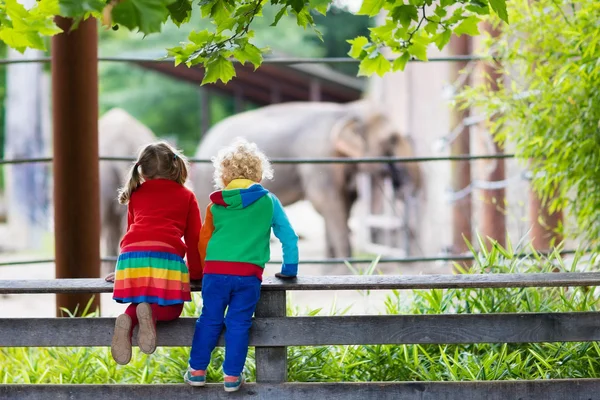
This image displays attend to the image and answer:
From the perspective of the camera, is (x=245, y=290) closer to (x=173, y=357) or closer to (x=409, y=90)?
(x=173, y=357)

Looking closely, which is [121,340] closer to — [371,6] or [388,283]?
[388,283]

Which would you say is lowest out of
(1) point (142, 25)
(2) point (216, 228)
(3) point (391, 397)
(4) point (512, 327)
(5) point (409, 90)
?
(3) point (391, 397)

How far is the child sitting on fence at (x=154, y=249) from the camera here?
3277 millimetres

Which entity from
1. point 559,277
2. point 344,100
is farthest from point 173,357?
point 344,100

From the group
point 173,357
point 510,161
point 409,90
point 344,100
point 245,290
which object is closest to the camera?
point 245,290

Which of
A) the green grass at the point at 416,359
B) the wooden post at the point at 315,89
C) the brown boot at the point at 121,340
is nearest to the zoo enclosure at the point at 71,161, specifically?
the green grass at the point at 416,359

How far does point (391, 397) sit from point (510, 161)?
206 inches

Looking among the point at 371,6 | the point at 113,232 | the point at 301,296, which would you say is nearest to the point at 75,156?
the point at 371,6

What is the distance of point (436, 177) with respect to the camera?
12695 mm

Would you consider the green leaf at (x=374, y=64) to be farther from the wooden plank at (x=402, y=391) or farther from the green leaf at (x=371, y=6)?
the wooden plank at (x=402, y=391)

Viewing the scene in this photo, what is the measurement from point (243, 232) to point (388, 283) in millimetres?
545

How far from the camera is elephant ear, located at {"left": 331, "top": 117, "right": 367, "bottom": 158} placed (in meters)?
10.4

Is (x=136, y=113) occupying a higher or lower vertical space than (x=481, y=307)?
higher

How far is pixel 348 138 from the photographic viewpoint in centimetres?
1052
